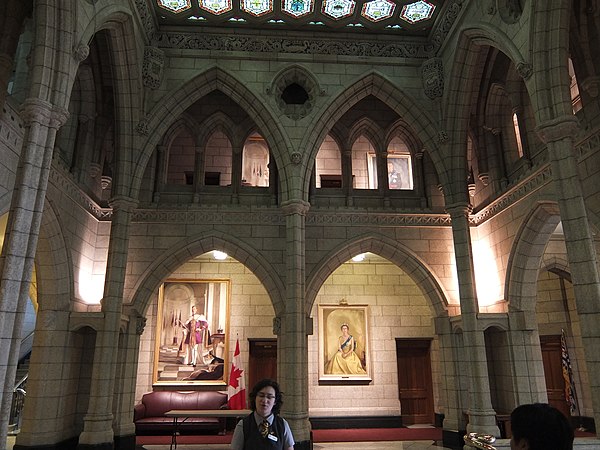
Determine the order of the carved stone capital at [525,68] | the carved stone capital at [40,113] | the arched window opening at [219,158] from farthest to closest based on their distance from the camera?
1. the arched window opening at [219,158]
2. the carved stone capital at [525,68]
3. the carved stone capital at [40,113]

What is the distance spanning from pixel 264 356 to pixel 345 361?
198cm

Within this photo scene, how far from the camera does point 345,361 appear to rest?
11.4 metres

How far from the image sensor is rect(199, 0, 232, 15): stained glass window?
8.79 m

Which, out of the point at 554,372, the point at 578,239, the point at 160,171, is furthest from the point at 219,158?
the point at 554,372

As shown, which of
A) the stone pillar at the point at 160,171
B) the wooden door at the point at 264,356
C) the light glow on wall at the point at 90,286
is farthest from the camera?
the wooden door at the point at 264,356

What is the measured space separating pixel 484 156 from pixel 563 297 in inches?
172

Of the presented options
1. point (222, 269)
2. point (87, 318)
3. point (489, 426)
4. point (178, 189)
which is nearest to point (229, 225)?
point (178, 189)

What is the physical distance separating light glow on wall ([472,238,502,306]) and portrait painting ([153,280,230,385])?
19.1 ft

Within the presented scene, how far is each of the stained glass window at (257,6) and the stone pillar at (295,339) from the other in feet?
12.3

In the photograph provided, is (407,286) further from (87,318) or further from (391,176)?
(87,318)

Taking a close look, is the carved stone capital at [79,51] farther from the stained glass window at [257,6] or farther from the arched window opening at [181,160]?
the arched window opening at [181,160]

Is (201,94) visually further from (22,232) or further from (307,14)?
(22,232)

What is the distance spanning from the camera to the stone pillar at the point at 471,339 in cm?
759

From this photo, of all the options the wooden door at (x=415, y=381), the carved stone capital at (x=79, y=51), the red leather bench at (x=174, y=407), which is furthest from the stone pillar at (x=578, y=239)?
the red leather bench at (x=174, y=407)
